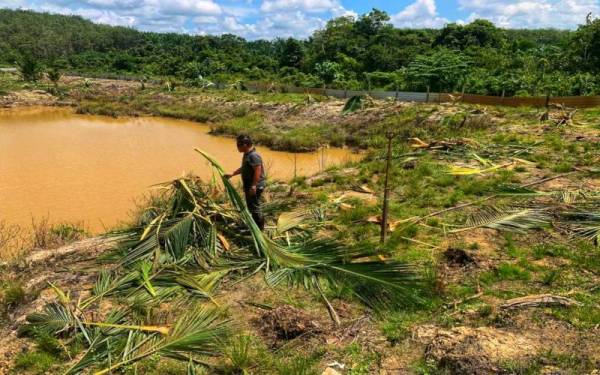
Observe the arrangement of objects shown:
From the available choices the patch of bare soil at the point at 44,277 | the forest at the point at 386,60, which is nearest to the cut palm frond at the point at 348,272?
the patch of bare soil at the point at 44,277

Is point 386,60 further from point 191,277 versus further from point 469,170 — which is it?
point 191,277

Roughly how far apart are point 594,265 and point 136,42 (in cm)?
9934

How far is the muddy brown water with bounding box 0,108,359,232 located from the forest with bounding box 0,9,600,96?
1181 centimetres

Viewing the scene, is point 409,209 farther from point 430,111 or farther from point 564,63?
point 564,63

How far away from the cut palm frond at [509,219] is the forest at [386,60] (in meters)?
15.2

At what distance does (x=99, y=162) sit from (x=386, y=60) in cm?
2700

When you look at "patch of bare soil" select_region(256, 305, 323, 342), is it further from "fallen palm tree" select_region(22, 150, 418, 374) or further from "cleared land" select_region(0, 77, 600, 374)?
"fallen palm tree" select_region(22, 150, 418, 374)

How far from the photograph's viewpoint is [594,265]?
14.9ft

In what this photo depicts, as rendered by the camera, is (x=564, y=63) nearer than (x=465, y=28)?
Yes

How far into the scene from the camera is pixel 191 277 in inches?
184

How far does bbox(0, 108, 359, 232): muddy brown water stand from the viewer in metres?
9.94

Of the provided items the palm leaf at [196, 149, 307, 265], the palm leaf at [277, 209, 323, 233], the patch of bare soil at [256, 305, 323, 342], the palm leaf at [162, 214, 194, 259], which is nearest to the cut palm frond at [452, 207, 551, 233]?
the palm leaf at [277, 209, 323, 233]

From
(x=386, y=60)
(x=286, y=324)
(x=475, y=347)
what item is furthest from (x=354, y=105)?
(x=386, y=60)

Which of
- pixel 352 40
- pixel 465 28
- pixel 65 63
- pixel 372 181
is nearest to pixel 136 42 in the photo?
pixel 65 63
